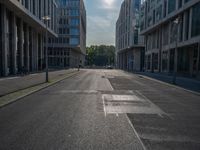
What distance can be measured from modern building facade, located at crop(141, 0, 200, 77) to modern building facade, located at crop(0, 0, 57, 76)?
851 inches

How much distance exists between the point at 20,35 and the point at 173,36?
28.5 metres

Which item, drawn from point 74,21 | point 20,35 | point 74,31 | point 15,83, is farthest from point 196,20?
point 74,21

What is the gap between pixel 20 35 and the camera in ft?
124

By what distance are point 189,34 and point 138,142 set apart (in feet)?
111

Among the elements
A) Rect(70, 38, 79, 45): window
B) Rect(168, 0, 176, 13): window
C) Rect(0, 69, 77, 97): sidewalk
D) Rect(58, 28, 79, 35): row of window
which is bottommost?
Rect(0, 69, 77, 97): sidewalk

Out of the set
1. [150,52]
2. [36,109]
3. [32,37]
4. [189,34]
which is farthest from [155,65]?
[36,109]

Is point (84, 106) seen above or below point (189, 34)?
below

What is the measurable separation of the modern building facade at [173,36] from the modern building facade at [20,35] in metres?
21.6

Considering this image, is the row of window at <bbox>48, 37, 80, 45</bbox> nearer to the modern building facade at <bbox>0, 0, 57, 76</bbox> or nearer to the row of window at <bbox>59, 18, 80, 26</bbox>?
the row of window at <bbox>59, 18, 80, 26</bbox>

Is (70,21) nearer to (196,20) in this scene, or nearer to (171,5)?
(171,5)

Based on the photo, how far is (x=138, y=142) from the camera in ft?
18.6

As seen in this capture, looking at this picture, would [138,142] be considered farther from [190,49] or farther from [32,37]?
[32,37]

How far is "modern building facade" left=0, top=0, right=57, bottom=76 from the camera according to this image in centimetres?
2967

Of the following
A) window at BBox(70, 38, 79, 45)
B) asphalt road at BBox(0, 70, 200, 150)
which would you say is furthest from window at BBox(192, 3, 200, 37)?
window at BBox(70, 38, 79, 45)
